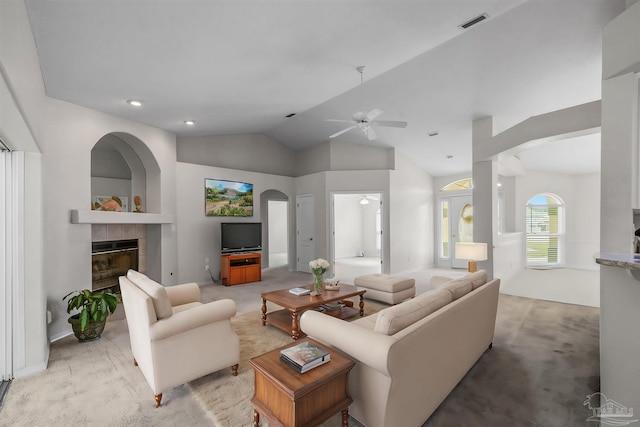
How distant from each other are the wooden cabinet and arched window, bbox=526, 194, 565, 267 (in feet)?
23.3

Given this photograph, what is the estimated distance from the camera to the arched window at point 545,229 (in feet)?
25.9

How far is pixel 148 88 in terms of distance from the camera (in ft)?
11.8

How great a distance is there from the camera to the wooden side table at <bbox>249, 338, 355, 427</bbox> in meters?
1.53

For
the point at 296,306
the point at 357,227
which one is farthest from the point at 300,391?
the point at 357,227

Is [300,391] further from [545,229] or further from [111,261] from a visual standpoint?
[545,229]

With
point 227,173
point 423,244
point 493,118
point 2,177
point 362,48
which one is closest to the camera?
point 2,177

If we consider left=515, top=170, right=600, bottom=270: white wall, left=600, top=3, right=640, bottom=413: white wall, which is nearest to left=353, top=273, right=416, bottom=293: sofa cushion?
left=600, top=3, right=640, bottom=413: white wall

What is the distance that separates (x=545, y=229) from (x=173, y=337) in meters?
9.13

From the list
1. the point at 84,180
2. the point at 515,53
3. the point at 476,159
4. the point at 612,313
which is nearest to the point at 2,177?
the point at 84,180

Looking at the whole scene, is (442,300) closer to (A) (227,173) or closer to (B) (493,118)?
(B) (493,118)

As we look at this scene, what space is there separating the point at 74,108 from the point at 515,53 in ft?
18.5

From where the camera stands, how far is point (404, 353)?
64.6 inches

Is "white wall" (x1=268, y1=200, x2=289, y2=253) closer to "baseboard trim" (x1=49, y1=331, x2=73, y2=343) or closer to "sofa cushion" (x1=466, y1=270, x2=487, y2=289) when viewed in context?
"baseboard trim" (x1=49, y1=331, x2=73, y2=343)

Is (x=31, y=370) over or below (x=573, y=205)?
below
